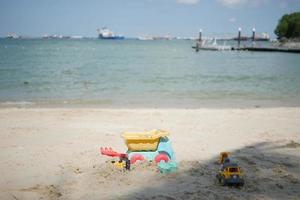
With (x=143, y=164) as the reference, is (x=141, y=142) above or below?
above

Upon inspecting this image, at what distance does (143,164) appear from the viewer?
7.62 m

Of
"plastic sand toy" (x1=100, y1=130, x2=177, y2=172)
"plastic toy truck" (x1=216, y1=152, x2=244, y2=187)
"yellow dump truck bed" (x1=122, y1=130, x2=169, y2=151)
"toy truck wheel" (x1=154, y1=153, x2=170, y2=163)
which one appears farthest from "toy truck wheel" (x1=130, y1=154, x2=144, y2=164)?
"plastic toy truck" (x1=216, y1=152, x2=244, y2=187)

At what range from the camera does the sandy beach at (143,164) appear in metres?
6.57

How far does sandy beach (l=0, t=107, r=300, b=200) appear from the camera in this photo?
6.57 metres

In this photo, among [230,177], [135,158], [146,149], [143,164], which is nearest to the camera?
[230,177]

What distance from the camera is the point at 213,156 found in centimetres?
862

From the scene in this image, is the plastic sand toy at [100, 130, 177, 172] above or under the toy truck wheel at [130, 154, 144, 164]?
above

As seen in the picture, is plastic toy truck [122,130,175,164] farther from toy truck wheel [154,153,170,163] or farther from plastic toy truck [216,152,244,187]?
plastic toy truck [216,152,244,187]

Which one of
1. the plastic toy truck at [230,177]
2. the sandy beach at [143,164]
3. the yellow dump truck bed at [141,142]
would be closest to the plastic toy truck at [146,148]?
the yellow dump truck bed at [141,142]

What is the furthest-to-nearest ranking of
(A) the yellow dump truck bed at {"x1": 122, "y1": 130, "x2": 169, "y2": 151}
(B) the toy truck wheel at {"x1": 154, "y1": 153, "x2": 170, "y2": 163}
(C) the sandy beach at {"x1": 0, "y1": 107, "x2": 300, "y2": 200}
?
(A) the yellow dump truck bed at {"x1": 122, "y1": 130, "x2": 169, "y2": 151}, (B) the toy truck wheel at {"x1": 154, "y1": 153, "x2": 170, "y2": 163}, (C) the sandy beach at {"x1": 0, "y1": 107, "x2": 300, "y2": 200}

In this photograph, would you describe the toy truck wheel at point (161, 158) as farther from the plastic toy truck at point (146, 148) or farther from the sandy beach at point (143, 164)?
the sandy beach at point (143, 164)

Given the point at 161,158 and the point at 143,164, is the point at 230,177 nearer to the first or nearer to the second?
the point at 161,158

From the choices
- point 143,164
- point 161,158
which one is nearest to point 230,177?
point 161,158

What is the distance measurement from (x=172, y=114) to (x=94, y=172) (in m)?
6.86
